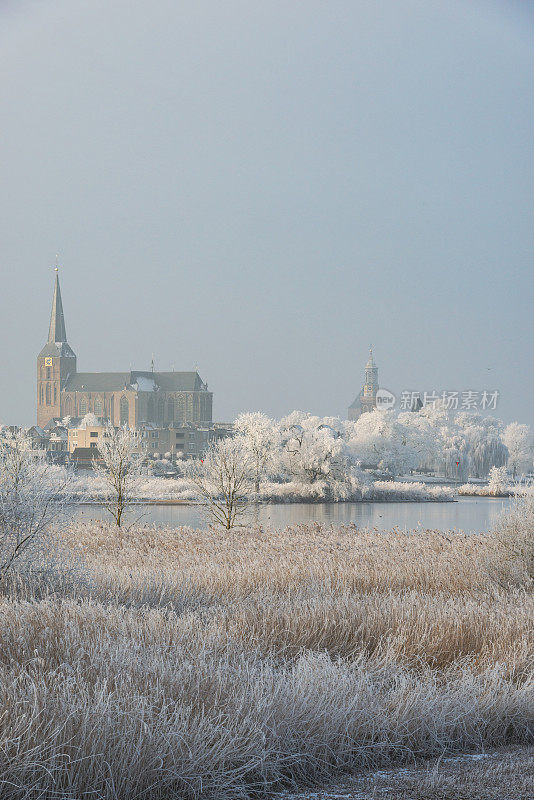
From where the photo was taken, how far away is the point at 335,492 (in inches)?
1932

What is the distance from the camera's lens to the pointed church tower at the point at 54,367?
16488 centimetres

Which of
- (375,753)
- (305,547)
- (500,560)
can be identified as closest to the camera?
(375,753)

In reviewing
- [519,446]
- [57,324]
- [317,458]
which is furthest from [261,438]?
[57,324]

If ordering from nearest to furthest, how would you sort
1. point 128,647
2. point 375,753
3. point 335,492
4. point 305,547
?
point 375,753 → point 128,647 → point 305,547 → point 335,492

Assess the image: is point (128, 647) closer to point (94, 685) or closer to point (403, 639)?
point (94, 685)

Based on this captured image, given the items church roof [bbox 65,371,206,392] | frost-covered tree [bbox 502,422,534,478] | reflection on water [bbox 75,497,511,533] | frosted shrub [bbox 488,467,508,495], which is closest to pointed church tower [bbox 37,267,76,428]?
church roof [bbox 65,371,206,392]

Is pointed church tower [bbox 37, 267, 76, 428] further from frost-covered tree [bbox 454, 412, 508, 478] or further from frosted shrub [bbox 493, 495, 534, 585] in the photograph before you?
frosted shrub [bbox 493, 495, 534, 585]

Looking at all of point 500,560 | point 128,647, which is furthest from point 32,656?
point 500,560

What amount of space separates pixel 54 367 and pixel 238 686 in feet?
546

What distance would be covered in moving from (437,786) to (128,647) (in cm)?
218

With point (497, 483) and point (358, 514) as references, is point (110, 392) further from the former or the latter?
point (358, 514)

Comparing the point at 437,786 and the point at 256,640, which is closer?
the point at 437,786

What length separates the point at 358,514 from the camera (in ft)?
127

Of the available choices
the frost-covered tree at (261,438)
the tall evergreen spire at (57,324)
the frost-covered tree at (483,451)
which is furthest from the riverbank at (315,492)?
the tall evergreen spire at (57,324)
